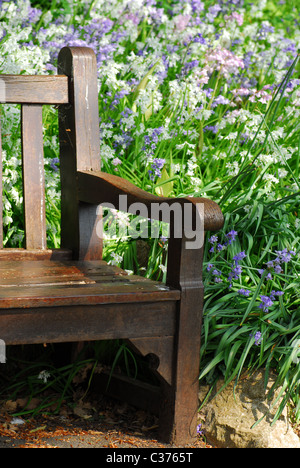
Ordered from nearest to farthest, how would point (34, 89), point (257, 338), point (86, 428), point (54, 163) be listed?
1. point (257, 338)
2. point (86, 428)
3. point (34, 89)
4. point (54, 163)

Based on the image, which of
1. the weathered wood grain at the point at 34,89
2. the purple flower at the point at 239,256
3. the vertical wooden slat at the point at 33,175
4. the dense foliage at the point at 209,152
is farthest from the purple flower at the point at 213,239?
the weathered wood grain at the point at 34,89

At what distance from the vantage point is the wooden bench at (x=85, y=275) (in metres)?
1.77

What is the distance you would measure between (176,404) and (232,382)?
277 mm

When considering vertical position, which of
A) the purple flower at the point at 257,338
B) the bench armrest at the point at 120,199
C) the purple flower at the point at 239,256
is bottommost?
the purple flower at the point at 257,338

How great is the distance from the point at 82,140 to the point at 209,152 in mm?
811

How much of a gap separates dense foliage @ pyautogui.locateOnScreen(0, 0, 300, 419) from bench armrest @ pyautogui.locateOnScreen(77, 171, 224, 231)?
335 mm

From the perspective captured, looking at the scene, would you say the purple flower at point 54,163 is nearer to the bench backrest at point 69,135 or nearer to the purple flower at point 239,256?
→ the bench backrest at point 69,135

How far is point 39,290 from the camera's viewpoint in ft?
5.91

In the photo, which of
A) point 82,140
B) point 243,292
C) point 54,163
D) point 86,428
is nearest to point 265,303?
point 243,292

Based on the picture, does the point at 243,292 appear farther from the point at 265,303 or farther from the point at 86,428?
the point at 86,428

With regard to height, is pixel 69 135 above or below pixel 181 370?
above

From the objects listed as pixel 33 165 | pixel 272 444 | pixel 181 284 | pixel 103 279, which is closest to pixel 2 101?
pixel 33 165

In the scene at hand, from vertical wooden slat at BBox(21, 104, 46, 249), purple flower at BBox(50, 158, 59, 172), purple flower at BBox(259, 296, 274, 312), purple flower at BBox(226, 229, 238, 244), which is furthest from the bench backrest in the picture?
purple flower at BBox(259, 296, 274, 312)

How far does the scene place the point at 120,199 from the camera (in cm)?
197
